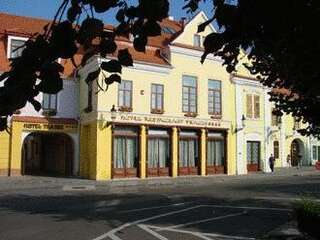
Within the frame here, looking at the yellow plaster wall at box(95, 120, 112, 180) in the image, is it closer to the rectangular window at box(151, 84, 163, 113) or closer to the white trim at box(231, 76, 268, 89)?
the rectangular window at box(151, 84, 163, 113)

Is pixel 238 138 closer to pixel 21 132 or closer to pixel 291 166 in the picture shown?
pixel 291 166

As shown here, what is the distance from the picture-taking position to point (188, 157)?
35.5 meters

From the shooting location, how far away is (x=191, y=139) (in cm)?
3588

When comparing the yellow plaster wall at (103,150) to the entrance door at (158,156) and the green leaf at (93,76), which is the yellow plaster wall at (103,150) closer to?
the entrance door at (158,156)

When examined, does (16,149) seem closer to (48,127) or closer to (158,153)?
(48,127)

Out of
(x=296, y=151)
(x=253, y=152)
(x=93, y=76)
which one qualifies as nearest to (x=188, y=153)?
(x=253, y=152)

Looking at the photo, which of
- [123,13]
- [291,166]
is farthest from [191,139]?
[123,13]

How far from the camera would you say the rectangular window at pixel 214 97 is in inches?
1454

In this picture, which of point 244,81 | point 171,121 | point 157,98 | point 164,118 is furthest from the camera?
point 244,81

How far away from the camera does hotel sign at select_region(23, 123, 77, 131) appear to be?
3208 cm

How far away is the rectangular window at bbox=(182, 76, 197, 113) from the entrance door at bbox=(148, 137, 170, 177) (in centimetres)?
275

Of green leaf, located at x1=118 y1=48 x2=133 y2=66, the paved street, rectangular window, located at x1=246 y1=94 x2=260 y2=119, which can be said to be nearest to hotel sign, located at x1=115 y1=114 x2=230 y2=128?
rectangular window, located at x1=246 y1=94 x2=260 y2=119

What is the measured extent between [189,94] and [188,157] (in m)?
4.16

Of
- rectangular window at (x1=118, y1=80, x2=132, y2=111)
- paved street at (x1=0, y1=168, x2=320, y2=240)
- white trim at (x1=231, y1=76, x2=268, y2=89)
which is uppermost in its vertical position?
white trim at (x1=231, y1=76, x2=268, y2=89)
